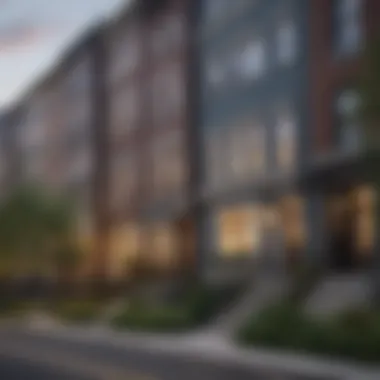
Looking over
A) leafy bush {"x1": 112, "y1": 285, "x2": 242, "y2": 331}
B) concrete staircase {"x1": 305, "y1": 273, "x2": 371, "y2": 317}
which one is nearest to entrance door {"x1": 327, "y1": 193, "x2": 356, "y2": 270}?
concrete staircase {"x1": 305, "y1": 273, "x2": 371, "y2": 317}

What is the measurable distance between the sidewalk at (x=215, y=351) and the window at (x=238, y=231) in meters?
3.27

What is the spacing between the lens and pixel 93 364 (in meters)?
7.69

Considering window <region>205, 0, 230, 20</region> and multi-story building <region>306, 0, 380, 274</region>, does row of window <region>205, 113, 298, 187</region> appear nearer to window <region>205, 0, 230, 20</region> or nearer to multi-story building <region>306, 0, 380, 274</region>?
multi-story building <region>306, 0, 380, 274</region>

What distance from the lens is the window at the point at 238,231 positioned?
1620cm

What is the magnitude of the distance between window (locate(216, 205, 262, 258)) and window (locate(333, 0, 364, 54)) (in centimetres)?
322

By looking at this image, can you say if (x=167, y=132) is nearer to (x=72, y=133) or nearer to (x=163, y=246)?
(x=163, y=246)

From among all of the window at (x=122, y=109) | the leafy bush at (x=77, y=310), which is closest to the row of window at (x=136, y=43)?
the window at (x=122, y=109)

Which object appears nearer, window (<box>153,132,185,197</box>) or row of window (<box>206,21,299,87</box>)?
window (<box>153,132,185,197</box>)

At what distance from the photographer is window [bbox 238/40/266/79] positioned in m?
16.4

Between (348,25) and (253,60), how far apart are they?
7.79ft

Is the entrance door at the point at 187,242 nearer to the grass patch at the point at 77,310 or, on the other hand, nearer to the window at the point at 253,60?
the window at the point at 253,60

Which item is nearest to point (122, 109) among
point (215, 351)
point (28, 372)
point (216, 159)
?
point (215, 351)

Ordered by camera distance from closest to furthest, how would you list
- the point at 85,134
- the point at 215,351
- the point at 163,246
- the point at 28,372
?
1. the point at 28,372
2. the point at 85,134
3. the point at 215,351
4. the point at 163,246

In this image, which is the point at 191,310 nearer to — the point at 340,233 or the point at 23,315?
the point at 340,233
